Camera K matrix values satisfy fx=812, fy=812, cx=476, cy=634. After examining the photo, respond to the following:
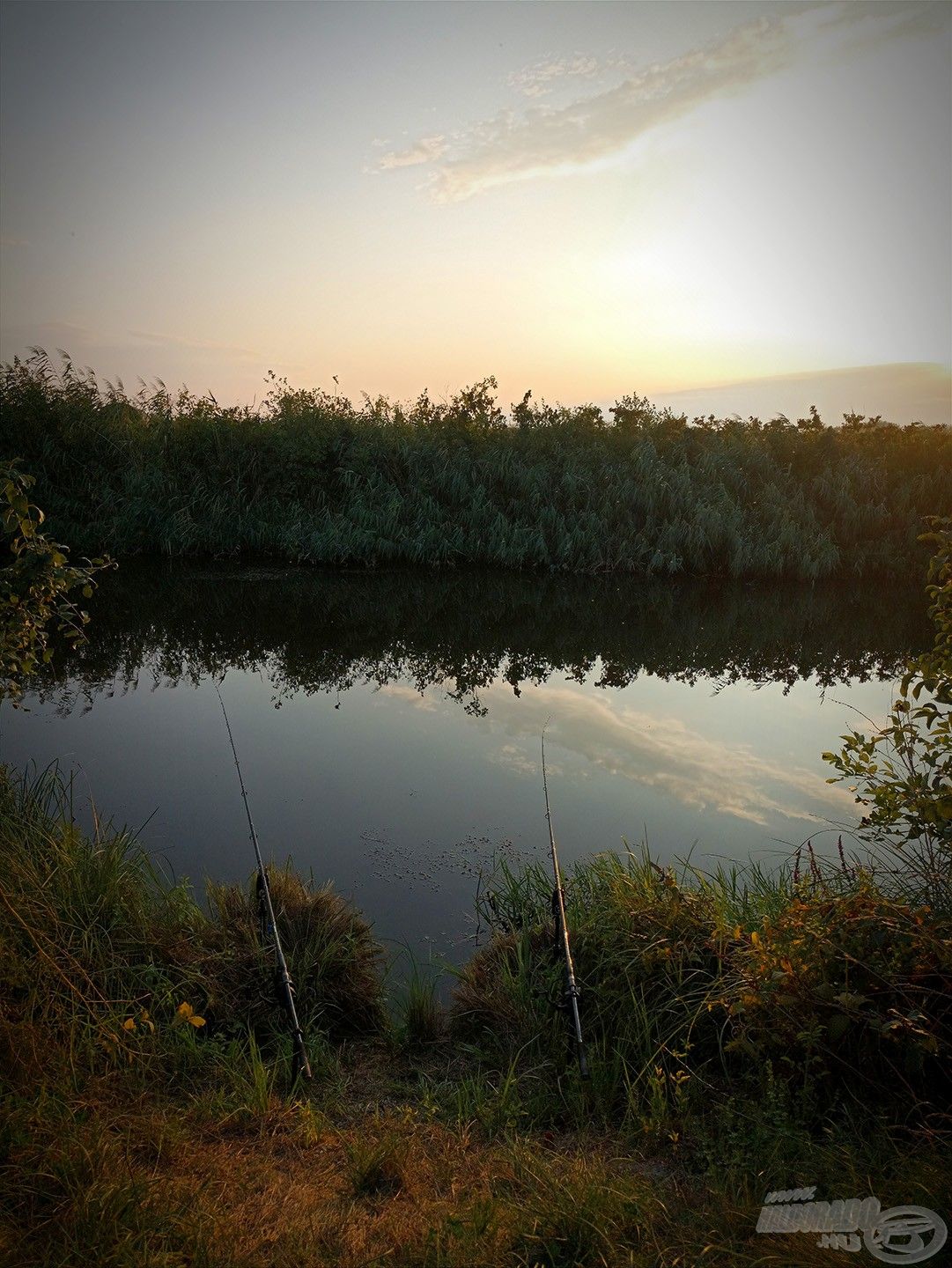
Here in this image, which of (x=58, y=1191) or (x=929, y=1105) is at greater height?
(x=58, y=1191)

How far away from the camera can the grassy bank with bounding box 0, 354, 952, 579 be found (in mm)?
20656

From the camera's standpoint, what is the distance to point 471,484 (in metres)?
22.2

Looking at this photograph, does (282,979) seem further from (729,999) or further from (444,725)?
(444,725)

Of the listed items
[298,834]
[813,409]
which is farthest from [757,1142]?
[813,409]

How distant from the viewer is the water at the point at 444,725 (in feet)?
22.0

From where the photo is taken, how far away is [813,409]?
84.5ft

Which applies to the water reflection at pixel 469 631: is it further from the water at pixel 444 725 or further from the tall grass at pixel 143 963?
the tall grass at pixel 143 963

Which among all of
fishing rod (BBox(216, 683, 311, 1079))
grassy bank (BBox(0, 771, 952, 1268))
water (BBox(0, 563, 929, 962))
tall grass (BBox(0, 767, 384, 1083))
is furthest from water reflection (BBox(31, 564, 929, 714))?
grassy bank (BBox(0, 771, 952, 1268))

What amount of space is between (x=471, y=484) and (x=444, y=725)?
13.4 metres

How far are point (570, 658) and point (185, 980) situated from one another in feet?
31.5

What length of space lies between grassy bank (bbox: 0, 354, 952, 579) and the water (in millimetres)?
3187

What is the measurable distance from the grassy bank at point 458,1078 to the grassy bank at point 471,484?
16133mm

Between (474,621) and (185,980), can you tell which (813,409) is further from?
(185,980)

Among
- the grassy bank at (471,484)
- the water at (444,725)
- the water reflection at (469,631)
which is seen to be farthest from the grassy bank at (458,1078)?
the grassy bank at (471,484)
